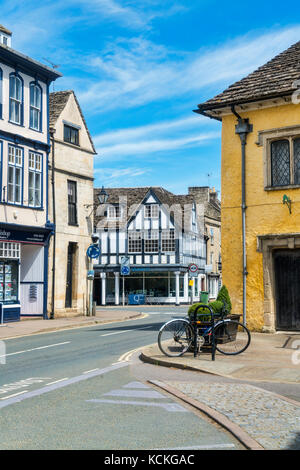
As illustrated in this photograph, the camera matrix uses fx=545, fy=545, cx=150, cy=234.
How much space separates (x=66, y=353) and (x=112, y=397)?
5.18 metres

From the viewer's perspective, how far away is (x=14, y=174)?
23078mm

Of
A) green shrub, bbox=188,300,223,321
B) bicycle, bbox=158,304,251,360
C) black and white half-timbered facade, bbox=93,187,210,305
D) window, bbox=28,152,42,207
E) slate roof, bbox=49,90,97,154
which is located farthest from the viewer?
black and white half-timbered facade, bbox=93,187,210,305

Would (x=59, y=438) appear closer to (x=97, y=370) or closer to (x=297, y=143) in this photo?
(x=97, y=370)

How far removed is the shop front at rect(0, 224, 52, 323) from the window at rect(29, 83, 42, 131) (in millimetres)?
4724

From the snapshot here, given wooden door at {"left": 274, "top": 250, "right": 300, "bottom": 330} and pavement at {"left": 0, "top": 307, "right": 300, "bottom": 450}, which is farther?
wooden door at {"left": 274, "top": 250, "right": 300, "bottom": 330}

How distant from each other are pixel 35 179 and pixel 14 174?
1528 mm

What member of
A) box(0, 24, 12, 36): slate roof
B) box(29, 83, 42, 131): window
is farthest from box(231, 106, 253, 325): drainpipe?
box(0, 24, 12, 36): slate roof

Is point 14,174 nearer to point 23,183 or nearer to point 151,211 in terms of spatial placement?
point 23,183

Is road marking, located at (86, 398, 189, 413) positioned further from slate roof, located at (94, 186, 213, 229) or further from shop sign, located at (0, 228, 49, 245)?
slate roof, located at (94, 186, 213, 229)

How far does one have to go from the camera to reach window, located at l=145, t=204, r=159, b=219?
47.9 meters

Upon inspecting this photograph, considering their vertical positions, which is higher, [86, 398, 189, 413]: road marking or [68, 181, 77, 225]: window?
[68, 181, 77, 225]: window

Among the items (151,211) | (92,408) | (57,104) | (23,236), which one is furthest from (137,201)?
(92,408)

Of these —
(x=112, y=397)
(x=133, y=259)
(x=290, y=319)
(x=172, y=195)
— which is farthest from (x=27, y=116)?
(x=172, y=195)

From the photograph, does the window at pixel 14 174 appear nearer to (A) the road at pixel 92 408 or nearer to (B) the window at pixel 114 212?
(A) the road at pixel 92 408
